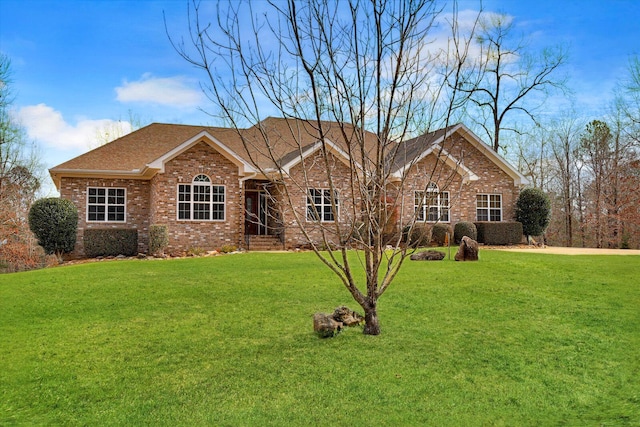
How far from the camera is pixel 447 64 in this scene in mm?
6922

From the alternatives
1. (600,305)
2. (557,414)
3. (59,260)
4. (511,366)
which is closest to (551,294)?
(600,305)

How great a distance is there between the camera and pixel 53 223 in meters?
20.3

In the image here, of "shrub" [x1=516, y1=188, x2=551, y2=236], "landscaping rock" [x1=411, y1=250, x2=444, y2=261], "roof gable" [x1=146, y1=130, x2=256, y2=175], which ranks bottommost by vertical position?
"landscaping rock" [x1=411, y1=250, x2=444, y2=261]

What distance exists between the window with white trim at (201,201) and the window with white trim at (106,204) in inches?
128

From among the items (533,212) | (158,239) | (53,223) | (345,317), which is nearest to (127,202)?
(53,223)

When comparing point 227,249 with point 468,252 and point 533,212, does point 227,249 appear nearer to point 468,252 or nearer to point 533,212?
point 468,252

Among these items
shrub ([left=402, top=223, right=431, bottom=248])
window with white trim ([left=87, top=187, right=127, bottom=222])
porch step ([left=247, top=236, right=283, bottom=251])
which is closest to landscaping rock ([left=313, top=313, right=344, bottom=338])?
shrub ([left=402, top=223, right=431, bottom=248])

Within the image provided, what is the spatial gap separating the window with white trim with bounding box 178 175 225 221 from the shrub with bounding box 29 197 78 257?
438 cm

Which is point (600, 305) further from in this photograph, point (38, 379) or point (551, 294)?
point (38, 379)

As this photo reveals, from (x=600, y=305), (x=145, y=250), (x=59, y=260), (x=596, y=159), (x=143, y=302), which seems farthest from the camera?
(x=596, y=159)

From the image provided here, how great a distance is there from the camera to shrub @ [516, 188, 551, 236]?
2447 cm

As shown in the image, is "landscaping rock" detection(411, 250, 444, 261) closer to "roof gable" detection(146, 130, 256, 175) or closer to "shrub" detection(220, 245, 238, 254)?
"roof gable" detection(146, 130, 256, 175)

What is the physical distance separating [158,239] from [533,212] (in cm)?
1654

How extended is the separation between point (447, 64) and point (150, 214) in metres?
17.6
